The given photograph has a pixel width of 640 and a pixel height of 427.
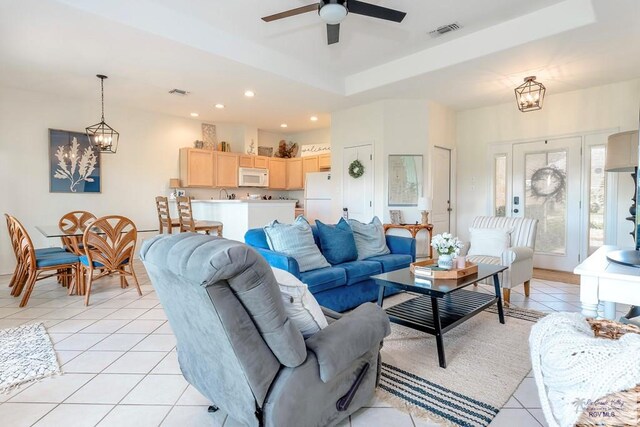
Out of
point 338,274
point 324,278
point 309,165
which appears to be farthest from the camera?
point 309,165

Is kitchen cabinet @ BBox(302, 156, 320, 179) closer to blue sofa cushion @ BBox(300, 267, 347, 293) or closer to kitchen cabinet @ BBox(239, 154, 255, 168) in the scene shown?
kitchen cabinet @ BBox(239, 154, 255, 168)

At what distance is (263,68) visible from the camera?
4.25 metres

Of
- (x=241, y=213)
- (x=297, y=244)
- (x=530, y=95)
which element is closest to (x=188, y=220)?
(x=241, y=213)

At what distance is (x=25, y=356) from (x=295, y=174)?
6169 millimetres

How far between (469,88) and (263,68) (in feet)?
9.62

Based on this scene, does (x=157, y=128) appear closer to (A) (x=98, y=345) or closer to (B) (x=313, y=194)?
(B) (x=313, y=194)

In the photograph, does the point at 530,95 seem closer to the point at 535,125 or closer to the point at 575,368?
the point at 535,125

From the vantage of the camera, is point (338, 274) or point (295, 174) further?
point (295, 174)

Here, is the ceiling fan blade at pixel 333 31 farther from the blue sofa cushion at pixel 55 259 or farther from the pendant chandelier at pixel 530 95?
the blue sofa cushion at pixel 55 259

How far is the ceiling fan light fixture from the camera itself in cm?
278

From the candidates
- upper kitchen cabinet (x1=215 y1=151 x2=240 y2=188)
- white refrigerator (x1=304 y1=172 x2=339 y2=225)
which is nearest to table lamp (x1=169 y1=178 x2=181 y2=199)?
upper kitchen cabinet (x1=215 y1=151 x2=240 y2=188)

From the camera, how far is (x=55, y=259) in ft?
12.2

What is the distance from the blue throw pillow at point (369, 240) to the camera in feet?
12.5

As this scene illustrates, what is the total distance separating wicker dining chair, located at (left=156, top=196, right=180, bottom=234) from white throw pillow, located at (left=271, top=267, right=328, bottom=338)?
4.33 meters
